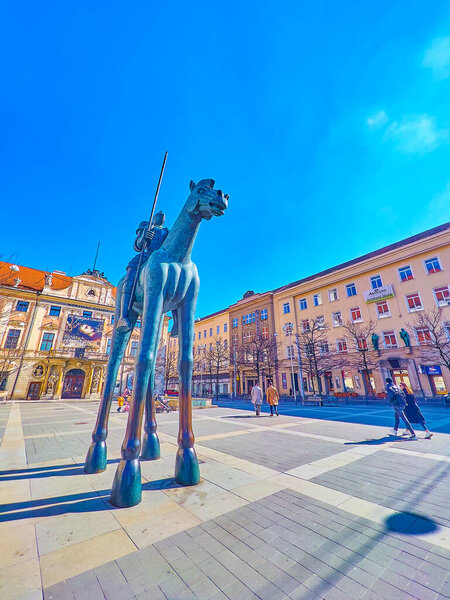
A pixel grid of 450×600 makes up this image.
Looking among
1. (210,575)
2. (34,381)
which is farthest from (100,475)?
(34,381)

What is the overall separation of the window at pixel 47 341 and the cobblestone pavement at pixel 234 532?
3301 cm

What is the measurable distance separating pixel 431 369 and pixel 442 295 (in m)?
7.40

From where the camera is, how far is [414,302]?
27594 millimetres

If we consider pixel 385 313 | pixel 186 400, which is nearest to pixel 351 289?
pixel 385 313

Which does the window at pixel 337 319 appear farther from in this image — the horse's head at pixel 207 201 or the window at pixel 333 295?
the horse's head at pixel 207 201

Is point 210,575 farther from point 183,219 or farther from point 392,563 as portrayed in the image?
point 183,219

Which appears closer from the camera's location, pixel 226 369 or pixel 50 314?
pixel 50 314

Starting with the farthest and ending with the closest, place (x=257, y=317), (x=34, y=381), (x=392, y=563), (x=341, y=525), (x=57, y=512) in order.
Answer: (x=257, y=317)
(x=34, y=381)
(x=57, y=512)
(x=341, y=525)
(x=392, y=563)

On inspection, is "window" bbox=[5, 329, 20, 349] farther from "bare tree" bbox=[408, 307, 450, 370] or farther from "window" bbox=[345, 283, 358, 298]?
"bare tree" bbox=[408, 307, 450, 370]

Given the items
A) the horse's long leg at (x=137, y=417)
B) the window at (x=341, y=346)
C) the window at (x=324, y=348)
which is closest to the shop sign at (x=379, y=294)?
the window at (x=341, y=346)

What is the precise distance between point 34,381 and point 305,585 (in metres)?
38.0

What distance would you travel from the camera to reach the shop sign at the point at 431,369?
80.1 feet

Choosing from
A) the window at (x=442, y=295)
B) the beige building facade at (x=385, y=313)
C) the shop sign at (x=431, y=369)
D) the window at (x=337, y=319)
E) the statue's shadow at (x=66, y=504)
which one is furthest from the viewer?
the window at (x=337, y=319)

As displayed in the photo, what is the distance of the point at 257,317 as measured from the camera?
43562 mm
